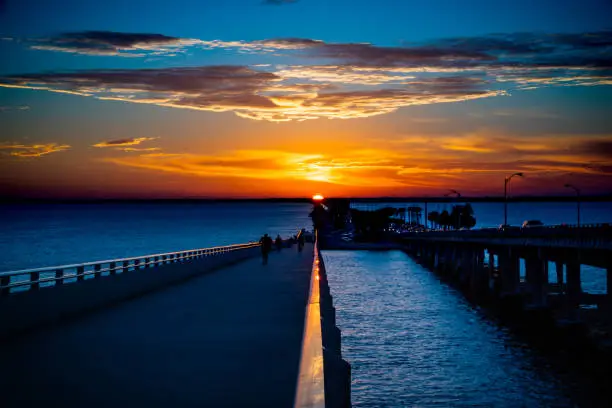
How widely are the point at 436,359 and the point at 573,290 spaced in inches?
618

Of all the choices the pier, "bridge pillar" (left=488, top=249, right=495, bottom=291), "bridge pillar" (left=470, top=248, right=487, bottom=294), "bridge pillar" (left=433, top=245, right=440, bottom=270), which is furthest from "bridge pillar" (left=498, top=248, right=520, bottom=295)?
"bridge pillar" (left=433, top=245, right=440, bottom=270)

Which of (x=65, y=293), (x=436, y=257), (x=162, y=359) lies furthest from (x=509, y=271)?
(x=162, y=359)

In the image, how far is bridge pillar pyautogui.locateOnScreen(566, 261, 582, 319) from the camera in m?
48.9

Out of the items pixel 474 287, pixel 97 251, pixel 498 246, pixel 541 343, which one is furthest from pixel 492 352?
pixel 97 251

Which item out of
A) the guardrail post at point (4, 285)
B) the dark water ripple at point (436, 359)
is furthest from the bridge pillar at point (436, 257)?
the guardrail post at point (4, 285)

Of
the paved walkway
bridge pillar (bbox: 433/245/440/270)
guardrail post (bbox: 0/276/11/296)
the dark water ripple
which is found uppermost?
guardrail post (bbox: 0/276/11/296)

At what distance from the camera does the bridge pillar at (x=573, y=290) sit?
4894cm

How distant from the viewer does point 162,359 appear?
14789 mm

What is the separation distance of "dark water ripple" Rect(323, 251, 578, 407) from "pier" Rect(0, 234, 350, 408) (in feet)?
17.0

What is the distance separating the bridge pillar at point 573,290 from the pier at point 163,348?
23392 millimetres

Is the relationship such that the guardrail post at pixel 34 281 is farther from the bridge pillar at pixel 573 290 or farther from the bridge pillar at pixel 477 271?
the bridge pillar at pixel 477 271

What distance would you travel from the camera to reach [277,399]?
35.6 feet

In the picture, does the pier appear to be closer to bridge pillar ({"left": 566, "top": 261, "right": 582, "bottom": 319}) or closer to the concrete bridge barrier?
the concrete bridge barrier

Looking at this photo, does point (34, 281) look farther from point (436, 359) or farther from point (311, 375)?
point (436, 359)
